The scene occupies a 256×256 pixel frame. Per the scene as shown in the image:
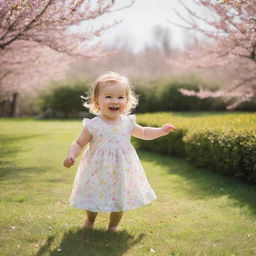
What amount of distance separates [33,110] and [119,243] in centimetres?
2632

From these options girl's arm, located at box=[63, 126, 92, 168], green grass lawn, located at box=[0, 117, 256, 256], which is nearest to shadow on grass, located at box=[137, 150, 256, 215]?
green grass lawn, located at box=[0, 117, 256, 256]

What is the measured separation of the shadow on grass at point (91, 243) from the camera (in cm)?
351

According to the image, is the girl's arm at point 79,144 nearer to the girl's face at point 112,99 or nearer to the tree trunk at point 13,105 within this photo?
the girl's face at point 112,99

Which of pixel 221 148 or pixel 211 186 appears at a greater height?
pixel 221 148

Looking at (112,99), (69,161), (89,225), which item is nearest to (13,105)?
(89,225)

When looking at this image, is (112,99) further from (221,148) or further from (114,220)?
(221,148)

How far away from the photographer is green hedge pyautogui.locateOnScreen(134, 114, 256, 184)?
594 centimetres

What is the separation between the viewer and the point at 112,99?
3.93 metres

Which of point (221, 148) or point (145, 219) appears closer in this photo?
point (145, 219)

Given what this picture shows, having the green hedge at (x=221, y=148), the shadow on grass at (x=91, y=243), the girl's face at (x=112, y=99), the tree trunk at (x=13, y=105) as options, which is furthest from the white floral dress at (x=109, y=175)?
the tree trunk at (x=13, y=105)

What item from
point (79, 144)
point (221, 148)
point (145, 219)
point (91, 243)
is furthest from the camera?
point (221, 148)

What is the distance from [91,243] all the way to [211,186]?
3.01m

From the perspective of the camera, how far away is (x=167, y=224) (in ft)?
14.6

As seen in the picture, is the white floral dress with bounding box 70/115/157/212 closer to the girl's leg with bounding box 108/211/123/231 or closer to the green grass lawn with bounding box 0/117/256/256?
the girl's leg with bounding box 108/211/123/231
